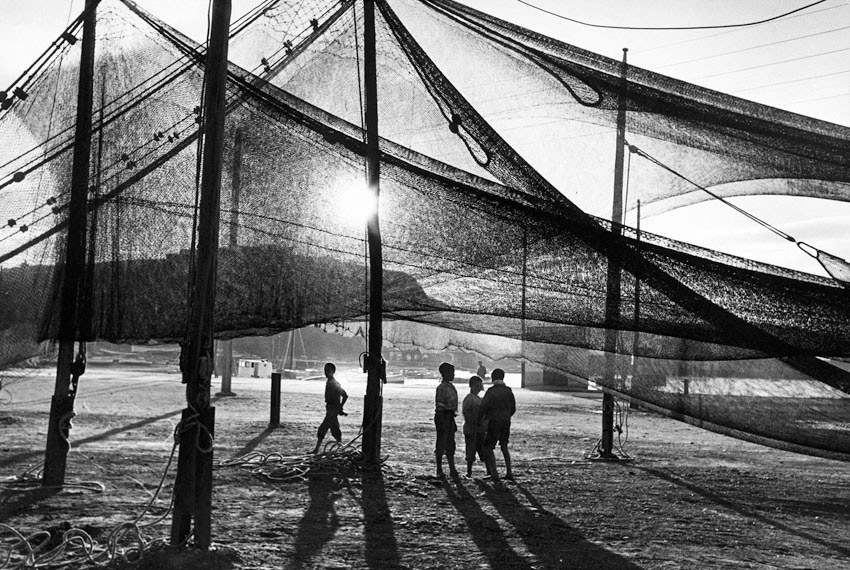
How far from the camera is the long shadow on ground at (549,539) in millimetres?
6859

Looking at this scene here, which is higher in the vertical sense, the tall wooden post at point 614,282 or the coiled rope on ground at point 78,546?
the tall wooden post at point 614,282

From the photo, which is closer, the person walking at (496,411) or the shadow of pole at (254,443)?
the person walking at (496,411)

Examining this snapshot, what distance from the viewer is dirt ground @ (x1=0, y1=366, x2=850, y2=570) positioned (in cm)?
707

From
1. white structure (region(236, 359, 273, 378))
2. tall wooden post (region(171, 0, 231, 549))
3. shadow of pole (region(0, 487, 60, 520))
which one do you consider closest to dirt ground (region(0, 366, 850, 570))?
shadow of pole (region(0, 487, 60, 520))

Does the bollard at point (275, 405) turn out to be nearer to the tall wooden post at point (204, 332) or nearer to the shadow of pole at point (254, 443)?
the shadow of pole at point (254, 443)

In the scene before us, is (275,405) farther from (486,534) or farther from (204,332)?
(204,332)

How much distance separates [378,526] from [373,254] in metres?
2.75

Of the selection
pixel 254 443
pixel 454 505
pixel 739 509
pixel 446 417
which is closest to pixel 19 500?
pixel 454 505

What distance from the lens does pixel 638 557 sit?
713 cm

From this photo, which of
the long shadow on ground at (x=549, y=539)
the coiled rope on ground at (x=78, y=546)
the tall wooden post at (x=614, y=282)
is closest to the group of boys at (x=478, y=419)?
the long shadow on ground at (x=549, y=539)

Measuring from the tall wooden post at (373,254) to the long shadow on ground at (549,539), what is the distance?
74.0 inches

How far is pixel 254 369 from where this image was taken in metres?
45.2

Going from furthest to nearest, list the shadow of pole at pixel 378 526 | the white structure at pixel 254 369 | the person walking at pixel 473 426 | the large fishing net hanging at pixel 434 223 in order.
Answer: the white structure at pixel 254 369
the person walking at pixel 473 426
the shadow of pole at pixel 378 526
the large fishing net hanging at pixel 434 223

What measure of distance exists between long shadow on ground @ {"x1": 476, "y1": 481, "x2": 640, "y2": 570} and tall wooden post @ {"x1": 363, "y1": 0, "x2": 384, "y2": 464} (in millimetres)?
1880
